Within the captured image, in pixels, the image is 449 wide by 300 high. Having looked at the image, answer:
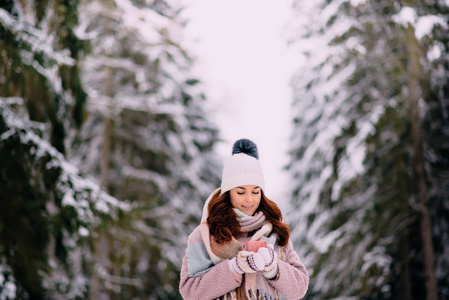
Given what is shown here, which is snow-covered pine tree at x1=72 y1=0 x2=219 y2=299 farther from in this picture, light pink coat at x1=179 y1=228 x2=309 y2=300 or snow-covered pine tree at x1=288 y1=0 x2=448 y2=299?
light pink coat at x1=179 y1=228 x2=309 y2=300

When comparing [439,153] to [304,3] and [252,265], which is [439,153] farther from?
[252,265]

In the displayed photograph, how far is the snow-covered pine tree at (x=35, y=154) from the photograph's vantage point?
17.0ft

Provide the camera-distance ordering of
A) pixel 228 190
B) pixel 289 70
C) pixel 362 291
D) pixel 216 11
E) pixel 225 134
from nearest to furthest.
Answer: pixel 228 190 → pixel 362 291 → pixel 289 70 → pixel 225 134 → pixel 216 11

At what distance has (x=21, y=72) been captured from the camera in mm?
5293

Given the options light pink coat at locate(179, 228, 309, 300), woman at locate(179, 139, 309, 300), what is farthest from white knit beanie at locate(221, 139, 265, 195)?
light pink coat at locate(179, 228, 309, 300)

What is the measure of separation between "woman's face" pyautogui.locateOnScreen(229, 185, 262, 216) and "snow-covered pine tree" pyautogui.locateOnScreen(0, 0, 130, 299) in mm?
3214

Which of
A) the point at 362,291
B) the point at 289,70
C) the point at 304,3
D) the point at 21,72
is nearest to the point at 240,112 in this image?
the point at 289,70

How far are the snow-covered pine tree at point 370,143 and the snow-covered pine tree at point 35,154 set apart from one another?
437cm

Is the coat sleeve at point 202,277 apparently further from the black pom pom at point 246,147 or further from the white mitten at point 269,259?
the black pom pom at point 246,147

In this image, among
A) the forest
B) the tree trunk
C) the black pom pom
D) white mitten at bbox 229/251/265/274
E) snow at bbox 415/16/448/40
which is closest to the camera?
white mitten at bbox 229/251/265/274

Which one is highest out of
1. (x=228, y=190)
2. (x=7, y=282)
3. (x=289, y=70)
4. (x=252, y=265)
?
(x=289, y=70)

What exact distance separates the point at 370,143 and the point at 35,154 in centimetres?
540

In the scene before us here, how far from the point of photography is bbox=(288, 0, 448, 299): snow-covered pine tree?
28.0 feet

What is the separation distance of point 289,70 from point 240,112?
25.6 feet
